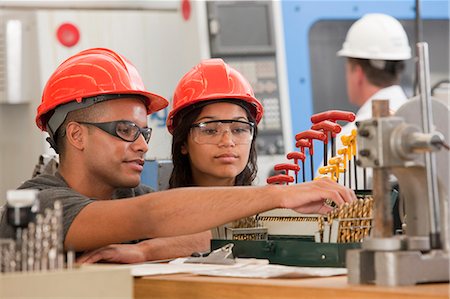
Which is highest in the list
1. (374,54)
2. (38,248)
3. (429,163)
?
(374,54)

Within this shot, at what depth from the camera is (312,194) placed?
235cm

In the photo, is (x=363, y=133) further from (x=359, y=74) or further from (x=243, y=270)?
(x=359, y=74)

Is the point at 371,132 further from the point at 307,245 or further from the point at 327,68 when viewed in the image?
the point at 327,68

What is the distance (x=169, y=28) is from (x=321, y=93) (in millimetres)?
1139

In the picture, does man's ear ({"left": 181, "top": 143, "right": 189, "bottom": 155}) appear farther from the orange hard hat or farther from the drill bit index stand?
the drill bit index stand

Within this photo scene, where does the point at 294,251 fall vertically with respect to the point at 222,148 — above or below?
below

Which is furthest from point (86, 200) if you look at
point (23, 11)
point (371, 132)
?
point (23, 11)

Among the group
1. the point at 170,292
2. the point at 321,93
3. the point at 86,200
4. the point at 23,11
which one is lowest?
the point at 170,292

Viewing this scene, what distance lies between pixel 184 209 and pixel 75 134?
743 millimetres

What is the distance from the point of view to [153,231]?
2576 mm

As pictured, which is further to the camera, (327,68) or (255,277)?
(327,68)

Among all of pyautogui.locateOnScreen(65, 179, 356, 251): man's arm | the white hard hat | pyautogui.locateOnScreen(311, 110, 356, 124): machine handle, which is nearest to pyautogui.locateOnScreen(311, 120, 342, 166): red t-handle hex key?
pyautogui.locateOnScreen(311, 110, 356, 124): machine handle

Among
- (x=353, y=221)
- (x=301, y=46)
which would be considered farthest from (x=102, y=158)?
(x=301, y=46)

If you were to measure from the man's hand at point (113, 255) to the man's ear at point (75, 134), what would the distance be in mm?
483
